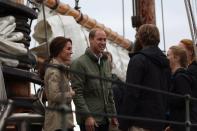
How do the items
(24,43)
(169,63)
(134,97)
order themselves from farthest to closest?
(24,43) < (169,63) < (134,97)

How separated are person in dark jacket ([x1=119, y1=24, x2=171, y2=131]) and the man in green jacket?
1.07 ft

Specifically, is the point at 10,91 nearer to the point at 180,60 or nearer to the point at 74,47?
the point at 180,60

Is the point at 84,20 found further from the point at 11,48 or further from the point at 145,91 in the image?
the point at 145,91

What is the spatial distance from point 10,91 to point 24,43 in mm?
421

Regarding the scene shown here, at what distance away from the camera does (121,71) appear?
10.4m

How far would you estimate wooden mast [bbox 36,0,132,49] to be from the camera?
32.4 feet

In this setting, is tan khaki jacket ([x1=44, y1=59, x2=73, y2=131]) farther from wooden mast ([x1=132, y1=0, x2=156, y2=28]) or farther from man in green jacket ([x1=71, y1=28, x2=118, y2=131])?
wooden mast ([x1=132, y1=0, x2=156, y2=28])

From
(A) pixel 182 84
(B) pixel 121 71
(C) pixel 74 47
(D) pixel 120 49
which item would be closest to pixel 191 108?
(A) pixel 182 84

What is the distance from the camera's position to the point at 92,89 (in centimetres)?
549

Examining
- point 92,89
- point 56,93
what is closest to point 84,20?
point 92,89

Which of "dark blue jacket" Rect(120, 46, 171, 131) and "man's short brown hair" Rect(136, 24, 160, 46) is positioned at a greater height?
"man's short brown hair" Rect(136, 24, 160, 46)

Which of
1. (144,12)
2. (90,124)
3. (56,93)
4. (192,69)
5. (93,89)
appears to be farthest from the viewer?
(144,12)

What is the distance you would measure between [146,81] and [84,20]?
18.0 feet

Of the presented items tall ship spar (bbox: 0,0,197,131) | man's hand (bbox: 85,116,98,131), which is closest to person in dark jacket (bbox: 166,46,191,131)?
man's hand (bbox: 85,116,98,131)
